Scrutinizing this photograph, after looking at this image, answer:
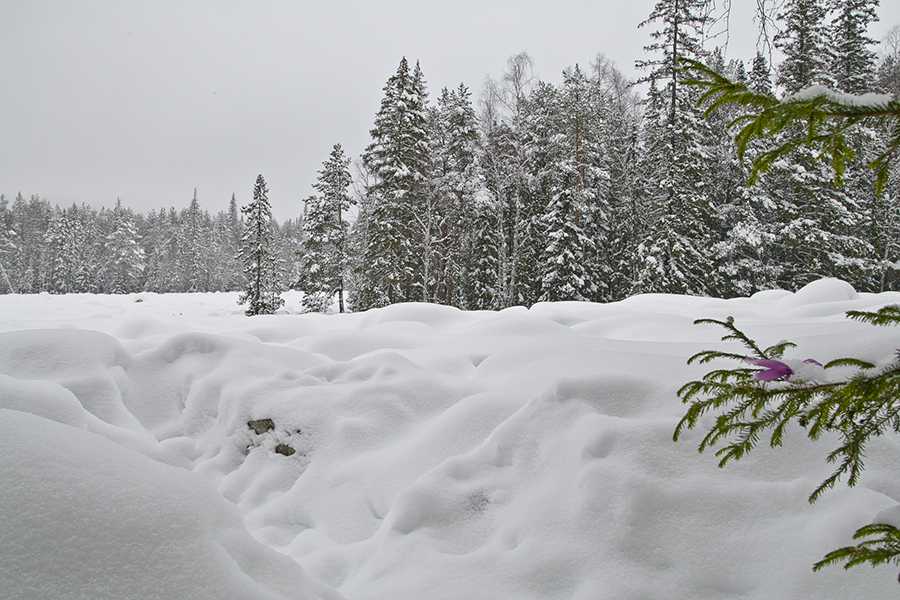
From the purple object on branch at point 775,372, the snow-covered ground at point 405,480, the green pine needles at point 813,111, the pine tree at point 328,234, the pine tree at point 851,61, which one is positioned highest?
the pine tree at point 851,61

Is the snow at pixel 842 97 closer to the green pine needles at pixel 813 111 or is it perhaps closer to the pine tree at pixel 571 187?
the green pine needles at pixel 813 111

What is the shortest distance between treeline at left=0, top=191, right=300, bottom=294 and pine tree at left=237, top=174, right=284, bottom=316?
1830 cm

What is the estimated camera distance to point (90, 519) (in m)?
1.09

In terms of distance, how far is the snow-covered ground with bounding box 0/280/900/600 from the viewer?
3.74ft

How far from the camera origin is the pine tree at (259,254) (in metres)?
22.8

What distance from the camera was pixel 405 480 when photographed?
92.5 inches

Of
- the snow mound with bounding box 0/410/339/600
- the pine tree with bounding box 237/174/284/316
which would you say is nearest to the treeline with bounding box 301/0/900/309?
the pine tree with bounding box 237/174/284/316

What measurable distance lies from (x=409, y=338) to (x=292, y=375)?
1.65m

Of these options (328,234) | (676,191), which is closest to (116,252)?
(328,234)

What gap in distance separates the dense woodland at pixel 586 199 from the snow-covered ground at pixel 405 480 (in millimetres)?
14416

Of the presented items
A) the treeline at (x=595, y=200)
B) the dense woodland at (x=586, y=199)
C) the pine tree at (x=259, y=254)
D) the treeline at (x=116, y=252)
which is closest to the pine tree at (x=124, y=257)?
the treeline at (x=116, y=252)

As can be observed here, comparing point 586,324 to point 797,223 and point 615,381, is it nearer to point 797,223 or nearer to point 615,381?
point 615,381

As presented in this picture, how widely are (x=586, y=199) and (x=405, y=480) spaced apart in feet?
58.9

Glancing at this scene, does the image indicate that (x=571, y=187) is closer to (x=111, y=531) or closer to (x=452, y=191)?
(x=452, y=191)
